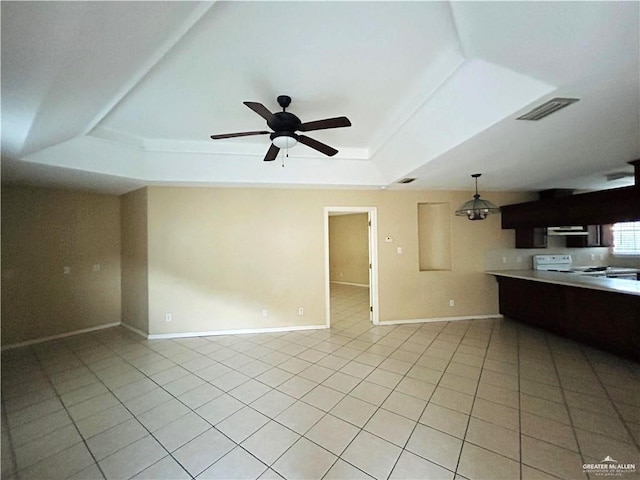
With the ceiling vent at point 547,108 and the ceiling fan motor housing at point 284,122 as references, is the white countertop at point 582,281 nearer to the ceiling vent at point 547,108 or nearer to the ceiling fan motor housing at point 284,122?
the ceiling vent at point 547,108

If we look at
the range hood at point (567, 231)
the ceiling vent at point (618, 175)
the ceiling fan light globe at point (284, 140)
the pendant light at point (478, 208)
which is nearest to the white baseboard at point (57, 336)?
the ceiling fan light globe at point (284, 140)

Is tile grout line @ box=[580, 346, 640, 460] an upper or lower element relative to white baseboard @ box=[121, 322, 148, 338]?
lower

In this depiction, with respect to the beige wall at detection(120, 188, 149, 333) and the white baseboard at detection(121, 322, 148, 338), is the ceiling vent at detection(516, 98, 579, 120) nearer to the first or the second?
the beige wall at detection(120, 188, 149, 333)

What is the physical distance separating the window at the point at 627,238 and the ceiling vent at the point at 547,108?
543 centimetres

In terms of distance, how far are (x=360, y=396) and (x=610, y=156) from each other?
3.80 m

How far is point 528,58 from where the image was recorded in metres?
1.38

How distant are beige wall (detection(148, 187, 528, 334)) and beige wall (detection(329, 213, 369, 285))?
3169 millimetres

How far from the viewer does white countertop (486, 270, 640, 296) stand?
9.97ft

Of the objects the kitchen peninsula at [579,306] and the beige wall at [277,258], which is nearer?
the kitchen peninsula at [579,306]

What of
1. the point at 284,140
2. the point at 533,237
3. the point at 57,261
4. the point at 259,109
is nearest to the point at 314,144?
the point at 284,140

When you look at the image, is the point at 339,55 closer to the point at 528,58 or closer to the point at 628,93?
the point at 528,58

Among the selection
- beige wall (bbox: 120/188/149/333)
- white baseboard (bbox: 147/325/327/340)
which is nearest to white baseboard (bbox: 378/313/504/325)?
white baseboard (bbox: 147/325/327/340)

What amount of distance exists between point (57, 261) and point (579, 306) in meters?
7.97

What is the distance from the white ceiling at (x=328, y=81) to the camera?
47.3 inches
